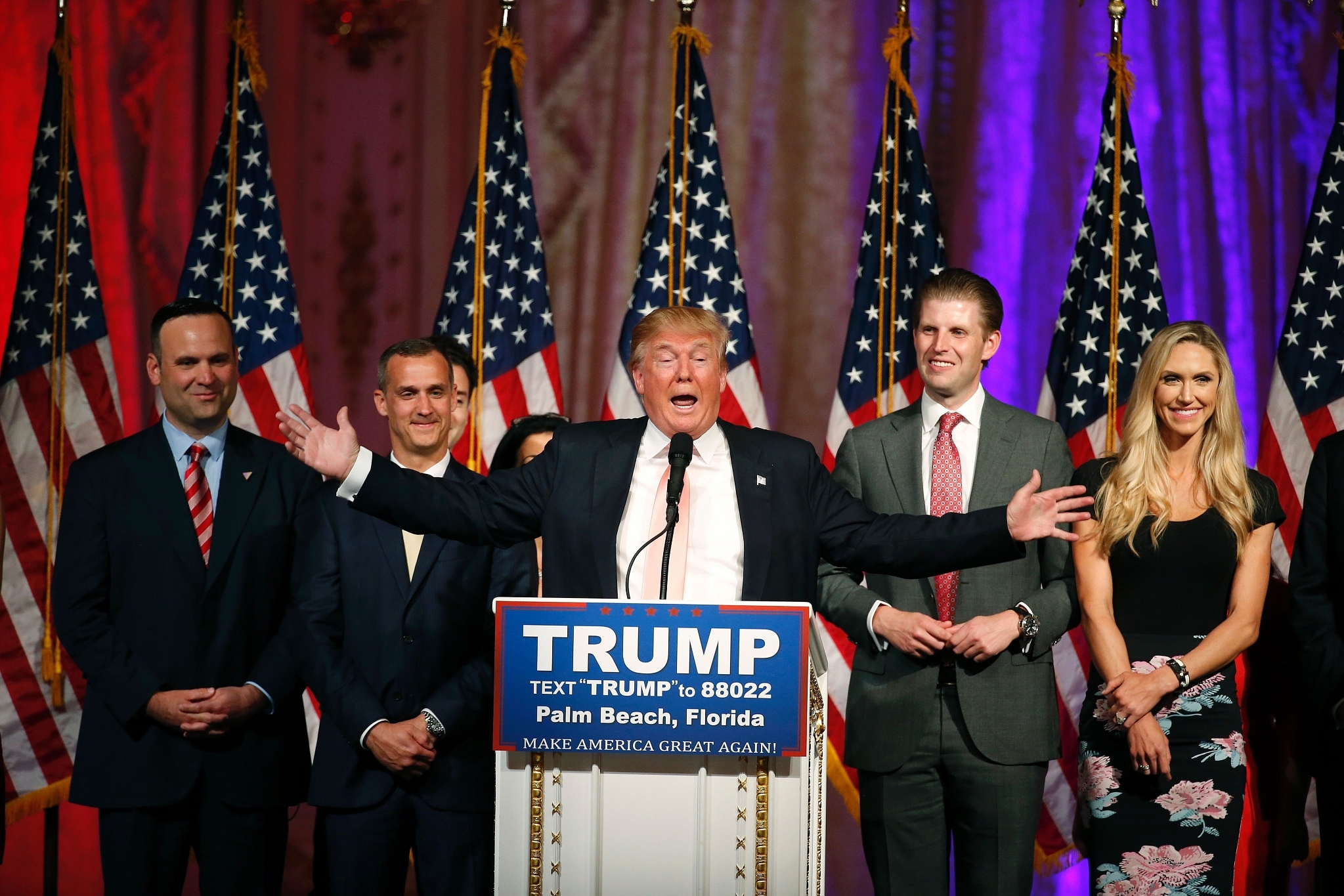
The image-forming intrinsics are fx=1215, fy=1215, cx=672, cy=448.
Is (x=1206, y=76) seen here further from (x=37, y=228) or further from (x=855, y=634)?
(x=37, y=228)

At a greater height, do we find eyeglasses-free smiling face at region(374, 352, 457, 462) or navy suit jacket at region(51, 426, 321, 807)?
eyeglasses-free smiling face at region(374, 352, 457, 462)

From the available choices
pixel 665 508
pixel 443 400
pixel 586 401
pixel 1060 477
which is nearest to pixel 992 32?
pixel 586 401

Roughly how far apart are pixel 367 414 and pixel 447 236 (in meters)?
0.75

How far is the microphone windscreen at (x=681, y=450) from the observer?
211cm

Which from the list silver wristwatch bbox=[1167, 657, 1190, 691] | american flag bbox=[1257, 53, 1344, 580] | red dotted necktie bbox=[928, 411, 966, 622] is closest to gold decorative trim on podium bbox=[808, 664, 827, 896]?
red dotted necktie bbox=[928, 411, 966, 622]

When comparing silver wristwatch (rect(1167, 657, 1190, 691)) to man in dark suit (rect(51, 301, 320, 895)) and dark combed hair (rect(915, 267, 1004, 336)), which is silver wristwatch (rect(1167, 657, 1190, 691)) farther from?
man in dark suit (rect(51, 301, 320, 895))

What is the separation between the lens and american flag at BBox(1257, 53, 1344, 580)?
404cm

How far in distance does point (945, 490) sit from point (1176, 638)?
66cm

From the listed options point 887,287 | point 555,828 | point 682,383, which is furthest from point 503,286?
point 555,828

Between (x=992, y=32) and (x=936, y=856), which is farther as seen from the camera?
(x=992, y=32)

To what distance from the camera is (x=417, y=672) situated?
2.79 meters

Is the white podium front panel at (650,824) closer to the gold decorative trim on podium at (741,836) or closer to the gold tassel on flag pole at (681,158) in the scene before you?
the gold decorative trim on podium at (741,836)

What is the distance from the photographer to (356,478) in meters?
2.25

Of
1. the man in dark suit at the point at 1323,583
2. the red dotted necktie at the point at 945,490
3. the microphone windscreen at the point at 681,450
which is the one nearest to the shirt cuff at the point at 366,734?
the microphone windscreen at the point at 681,450
